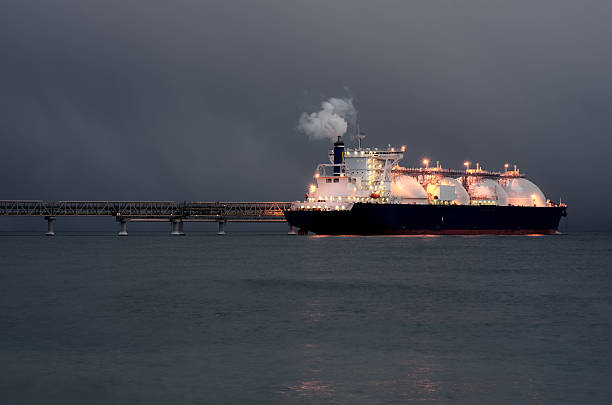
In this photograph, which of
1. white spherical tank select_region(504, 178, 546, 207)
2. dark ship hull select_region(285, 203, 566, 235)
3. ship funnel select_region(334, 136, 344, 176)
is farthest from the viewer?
white spherical tank select_region(504, 178, 546, 207)

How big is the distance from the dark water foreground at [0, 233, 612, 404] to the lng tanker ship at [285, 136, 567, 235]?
59182 millimetres

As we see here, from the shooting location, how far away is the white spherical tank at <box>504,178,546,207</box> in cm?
14662

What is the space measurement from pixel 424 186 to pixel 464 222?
14418 millimetres

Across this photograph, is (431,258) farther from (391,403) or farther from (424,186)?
(424,186)

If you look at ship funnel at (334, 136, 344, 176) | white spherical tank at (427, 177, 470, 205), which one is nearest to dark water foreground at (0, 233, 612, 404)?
ship funnel at (334, 136, 344, 176)

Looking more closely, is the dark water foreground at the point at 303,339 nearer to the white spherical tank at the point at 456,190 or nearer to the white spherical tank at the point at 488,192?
the white spherical tank at the point at 456,190

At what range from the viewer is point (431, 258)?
2662 inches

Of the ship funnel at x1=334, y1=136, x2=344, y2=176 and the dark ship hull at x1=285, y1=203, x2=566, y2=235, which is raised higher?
the ship funnel at x1=334, y1=136, x2=344, y2=176

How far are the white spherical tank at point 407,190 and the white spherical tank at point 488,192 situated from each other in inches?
871

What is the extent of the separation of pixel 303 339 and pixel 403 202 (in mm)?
96885

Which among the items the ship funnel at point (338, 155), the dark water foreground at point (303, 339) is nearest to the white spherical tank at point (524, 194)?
the ship funnel at point (338, 155)

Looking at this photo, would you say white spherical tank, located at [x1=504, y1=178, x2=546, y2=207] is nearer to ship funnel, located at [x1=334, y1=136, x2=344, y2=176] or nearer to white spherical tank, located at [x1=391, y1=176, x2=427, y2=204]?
white spherical tank, located at [x1=391, y1=176, x2=427, y2=204]

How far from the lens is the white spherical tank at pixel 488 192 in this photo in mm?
140375

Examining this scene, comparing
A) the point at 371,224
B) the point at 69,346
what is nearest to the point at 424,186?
the point at 371,224
